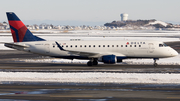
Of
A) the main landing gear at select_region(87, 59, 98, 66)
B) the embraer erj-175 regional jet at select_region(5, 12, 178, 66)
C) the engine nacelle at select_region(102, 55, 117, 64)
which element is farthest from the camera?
the main landing gear at select_region(87, 59, 98, 66)

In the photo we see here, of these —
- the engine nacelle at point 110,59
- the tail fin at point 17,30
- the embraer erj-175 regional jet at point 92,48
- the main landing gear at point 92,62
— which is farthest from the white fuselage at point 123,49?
the tail fin at point 17,30

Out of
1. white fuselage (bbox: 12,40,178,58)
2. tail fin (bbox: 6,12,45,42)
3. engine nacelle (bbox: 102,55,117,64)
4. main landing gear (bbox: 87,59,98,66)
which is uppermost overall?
tail fin (bbox: 6,12,45,42)

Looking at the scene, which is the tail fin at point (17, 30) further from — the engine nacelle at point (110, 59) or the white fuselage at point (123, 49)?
the engine nacelle at point (110, 59)

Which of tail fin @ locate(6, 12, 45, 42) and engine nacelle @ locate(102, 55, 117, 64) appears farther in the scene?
tail fin @ locate(6, 12, 45, 42)

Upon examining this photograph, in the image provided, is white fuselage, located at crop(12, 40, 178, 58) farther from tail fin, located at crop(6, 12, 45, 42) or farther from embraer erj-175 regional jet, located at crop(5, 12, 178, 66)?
tail fin, located at crop(6, 12, 45, 42)

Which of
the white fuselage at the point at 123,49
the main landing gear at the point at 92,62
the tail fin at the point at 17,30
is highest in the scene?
the tail fin at the point at 17,30

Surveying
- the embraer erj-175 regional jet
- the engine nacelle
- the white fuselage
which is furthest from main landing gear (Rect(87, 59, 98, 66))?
the engine nacelle

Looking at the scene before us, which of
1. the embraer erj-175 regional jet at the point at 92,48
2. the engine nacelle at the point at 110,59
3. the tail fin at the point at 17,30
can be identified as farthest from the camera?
the tail fin at the point at 17,30

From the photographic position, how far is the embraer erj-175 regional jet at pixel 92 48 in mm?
35688

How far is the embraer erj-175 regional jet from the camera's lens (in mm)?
35688

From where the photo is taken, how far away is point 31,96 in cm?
1789

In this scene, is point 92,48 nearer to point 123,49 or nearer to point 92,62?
point 92,62

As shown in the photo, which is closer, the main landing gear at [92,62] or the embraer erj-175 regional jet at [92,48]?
the embraer erj-175 regional jet at [92,48]

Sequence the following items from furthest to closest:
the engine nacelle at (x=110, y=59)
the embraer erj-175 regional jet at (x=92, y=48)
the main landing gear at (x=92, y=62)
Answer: the main landing gear at (x=92, y=62) < the embraer erj-175 regional jet at (x=92, y=48) < the engine nacelle at (x=110, y=59)
